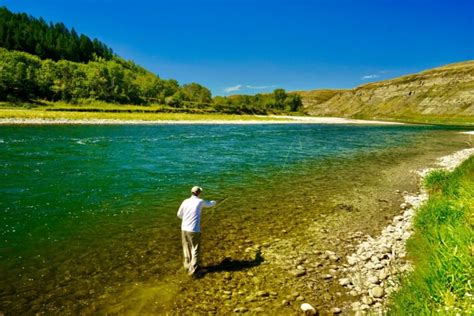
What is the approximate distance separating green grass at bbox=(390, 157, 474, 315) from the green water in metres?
4.91

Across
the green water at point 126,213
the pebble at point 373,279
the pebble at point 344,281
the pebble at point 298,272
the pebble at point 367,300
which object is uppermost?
the pebble at point 373,279

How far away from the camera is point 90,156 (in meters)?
32.0

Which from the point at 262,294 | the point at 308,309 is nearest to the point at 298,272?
the point at 262,294

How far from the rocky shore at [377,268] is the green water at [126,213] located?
10.2 ft

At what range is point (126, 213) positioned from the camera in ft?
49.0

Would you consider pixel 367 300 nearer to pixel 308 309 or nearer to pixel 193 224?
pixel 308 309

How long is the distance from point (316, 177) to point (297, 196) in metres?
6.06

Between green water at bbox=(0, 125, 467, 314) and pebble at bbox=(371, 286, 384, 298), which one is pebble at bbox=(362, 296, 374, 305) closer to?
pebble at bbox=(371, 286, 384, 298)

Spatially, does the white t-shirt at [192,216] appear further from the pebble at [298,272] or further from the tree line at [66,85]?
the tree line at [66,85]

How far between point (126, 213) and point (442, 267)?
12789 millimetres

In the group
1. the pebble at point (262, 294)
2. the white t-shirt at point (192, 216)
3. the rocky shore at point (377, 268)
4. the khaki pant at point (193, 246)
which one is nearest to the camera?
the rocky shore at point (377, 268)

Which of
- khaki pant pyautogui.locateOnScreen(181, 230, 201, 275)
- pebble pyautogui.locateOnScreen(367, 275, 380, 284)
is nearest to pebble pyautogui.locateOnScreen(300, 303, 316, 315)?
pebble pyautogui.locateOnScreen(367, 275, 380, 284)

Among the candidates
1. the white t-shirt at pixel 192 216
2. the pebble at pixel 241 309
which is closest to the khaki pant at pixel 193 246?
the white t-shirt at pixel 192 216

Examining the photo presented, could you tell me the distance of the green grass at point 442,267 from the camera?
20.1ft
